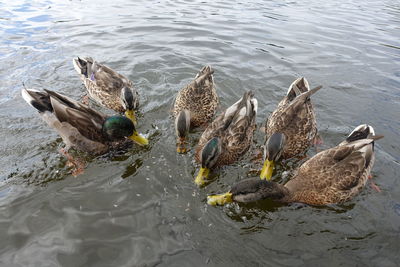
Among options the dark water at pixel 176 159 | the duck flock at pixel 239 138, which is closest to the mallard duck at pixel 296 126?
the duck flock at pixel 239 138

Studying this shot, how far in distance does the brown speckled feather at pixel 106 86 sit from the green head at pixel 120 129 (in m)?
1.49

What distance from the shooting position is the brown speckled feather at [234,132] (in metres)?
4.82

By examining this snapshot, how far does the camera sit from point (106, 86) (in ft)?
21.0

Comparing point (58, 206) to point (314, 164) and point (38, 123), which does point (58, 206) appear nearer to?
point (38, 123)

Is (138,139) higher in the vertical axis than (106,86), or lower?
lower

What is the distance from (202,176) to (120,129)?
1.57 meters

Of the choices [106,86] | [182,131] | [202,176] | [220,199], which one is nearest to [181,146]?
[182,131]

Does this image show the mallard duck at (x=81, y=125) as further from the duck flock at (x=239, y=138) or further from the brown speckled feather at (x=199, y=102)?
the brown speckled feather at (x=199, y=102)

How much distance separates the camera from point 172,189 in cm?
419

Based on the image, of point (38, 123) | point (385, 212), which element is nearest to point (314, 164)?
point (385, 212)

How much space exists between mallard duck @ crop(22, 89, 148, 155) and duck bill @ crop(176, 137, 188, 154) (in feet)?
1.80

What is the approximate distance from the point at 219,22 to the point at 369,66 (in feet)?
19.8

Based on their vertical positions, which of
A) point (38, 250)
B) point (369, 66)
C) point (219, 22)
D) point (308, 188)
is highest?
point (219, 22)

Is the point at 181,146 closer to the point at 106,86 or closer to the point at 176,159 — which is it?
the point at 176,159
